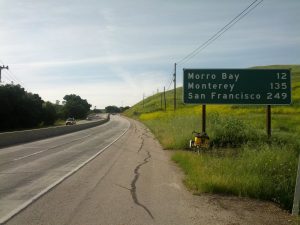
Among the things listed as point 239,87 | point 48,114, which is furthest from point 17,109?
point 239,87

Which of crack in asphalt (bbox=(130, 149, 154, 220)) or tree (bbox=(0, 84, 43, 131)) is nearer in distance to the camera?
crack in asphalt (bbox=(130, 149, 154, 220))

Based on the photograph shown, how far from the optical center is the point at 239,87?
76.1 ft

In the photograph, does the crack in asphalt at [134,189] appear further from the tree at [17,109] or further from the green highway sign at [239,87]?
the tree at [17,109]

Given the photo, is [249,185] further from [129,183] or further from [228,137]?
[228,137]

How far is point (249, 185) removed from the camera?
1082 centimetres

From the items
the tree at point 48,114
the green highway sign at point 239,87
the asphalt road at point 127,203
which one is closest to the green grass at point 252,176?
the asphalt road at point 127,203

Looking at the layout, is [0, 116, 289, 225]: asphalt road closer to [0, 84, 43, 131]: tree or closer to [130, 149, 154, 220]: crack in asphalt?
[130, 149, 154, 220]: crack in asphalt

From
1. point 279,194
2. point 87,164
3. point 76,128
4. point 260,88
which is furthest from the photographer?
point 76,128

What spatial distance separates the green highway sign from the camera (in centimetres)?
2308

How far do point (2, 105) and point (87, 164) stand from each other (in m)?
56.6

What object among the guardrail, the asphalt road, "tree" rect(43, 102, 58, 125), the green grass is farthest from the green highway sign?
"tree" rect(43, 102, 58, 125)

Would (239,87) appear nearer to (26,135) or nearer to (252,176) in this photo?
(252,176)

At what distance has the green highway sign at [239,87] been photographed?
75.7ft

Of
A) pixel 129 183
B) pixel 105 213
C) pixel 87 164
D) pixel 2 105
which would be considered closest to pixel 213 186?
pixel 129 183
